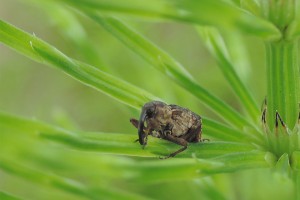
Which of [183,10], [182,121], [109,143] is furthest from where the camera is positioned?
[182,121]

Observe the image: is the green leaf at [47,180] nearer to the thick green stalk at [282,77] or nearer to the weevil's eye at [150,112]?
the weevil's eye at [150,112]

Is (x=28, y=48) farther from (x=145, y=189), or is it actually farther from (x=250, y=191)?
(x=145, y=189)

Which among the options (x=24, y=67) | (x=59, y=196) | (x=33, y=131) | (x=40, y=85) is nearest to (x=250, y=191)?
(x=59, y=196)

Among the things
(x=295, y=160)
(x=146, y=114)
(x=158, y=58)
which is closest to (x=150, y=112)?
(x=146, y=114)

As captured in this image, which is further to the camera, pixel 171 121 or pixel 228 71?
pixel 228 71

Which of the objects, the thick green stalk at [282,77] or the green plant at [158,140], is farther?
the thick green stalk at [282,77]

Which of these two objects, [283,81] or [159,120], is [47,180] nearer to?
[159,120]

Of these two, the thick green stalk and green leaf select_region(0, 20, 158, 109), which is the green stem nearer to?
the thick green stalk

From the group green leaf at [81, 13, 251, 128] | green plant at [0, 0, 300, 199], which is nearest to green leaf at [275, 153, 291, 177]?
green plant at [0, 0, 300, 199]

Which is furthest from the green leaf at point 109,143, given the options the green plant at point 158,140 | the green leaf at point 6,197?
the green leaf at point 6,197
